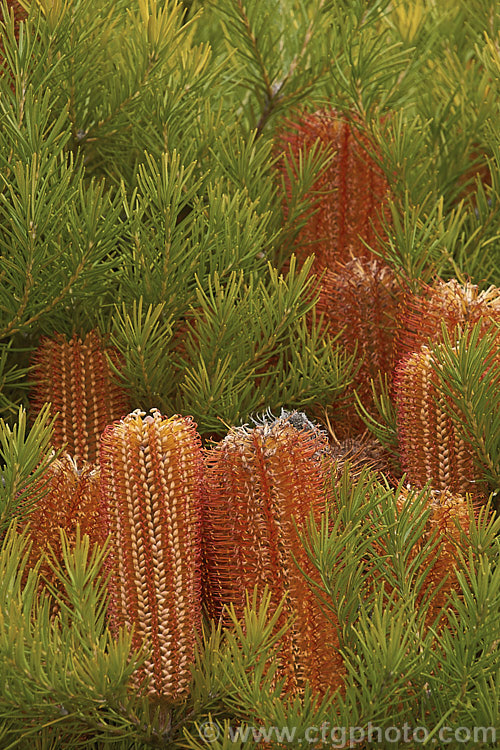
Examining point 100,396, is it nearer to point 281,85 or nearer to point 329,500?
point 329,500

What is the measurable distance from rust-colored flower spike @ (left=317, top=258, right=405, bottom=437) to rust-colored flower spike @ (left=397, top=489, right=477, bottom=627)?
14 centimetres

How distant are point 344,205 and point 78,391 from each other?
0.87 feet

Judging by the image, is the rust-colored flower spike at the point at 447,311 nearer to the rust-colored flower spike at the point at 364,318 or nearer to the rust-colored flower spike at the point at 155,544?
the rust-colored flower spike at the point at 364,318

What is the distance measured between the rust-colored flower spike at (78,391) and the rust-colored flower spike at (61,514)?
0.06 m

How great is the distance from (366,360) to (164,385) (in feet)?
0.49

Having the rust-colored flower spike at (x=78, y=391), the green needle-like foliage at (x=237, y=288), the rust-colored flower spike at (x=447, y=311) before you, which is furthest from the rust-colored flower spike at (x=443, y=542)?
the rust-colored flower spike at (x=78, y=391)

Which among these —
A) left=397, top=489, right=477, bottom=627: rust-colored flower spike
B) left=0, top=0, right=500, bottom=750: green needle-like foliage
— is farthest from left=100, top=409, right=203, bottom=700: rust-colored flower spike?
left=397, top=489, right=477, bottom=627: rust-colored flower spike

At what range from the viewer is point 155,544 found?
48 centimetres

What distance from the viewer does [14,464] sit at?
488mm

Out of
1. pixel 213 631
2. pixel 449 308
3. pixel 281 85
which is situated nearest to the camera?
pixel 213 631

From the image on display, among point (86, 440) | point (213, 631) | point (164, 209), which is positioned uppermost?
point (164, 209)

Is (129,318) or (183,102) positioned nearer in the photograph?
(129,318)

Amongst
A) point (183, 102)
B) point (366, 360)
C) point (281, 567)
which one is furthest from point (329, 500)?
point (183, 102)

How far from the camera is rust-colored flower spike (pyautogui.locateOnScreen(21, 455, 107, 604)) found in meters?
0.51
